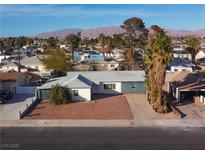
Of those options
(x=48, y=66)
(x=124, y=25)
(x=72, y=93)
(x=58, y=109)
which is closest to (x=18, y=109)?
(x=58, y=109)

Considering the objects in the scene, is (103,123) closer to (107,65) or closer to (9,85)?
(9,85)

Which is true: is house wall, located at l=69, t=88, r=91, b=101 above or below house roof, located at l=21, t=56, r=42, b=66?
below

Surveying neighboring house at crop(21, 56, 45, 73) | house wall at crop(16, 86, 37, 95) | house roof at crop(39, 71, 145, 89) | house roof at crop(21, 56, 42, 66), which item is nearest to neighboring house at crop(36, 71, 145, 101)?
house roof at crop(39, 71, 145, 89)

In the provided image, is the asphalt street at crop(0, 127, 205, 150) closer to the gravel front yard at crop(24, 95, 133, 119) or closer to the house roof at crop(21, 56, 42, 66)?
the gravel front yard at crop(24, 95, 133, 119)

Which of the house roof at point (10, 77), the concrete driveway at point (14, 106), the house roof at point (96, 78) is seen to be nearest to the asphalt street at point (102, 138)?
the concrete driveway at point (14, 106)

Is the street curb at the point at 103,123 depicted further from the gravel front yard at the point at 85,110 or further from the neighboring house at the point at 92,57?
the neighboring house at the point at 92,57
